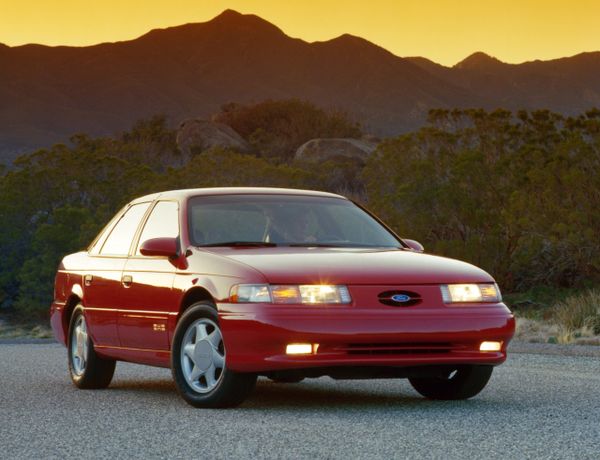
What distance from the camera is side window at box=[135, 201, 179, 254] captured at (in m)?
10.2

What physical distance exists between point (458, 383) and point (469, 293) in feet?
3.09

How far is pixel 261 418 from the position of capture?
8641 millimetres

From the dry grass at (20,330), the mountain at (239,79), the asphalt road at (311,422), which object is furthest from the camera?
the mountain at (239,79)

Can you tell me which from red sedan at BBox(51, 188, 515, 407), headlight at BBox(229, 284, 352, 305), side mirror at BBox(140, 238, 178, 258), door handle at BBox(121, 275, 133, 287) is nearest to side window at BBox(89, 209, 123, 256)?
red sedan at BBox(51, 188, 515, 407)

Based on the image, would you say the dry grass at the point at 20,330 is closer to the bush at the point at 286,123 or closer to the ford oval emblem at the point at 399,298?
→ the ford oval emblem at the point at 399,298

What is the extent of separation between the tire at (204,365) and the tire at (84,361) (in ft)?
6.26

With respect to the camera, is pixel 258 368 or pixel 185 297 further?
pixel 185 297

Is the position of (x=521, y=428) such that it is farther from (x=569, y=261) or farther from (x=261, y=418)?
(x=569, y=261)

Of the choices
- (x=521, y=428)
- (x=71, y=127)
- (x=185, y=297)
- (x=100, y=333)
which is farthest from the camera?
(x=71, y=127)

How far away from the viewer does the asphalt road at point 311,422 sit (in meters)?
7.30

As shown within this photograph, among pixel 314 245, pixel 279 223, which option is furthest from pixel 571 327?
pixel 314 245

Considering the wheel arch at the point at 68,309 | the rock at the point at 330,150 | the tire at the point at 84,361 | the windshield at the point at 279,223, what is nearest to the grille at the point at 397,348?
the windshield at the point at 279,223

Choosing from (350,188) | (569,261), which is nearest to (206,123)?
(350,188)

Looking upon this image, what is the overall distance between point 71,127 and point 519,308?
422 ft
